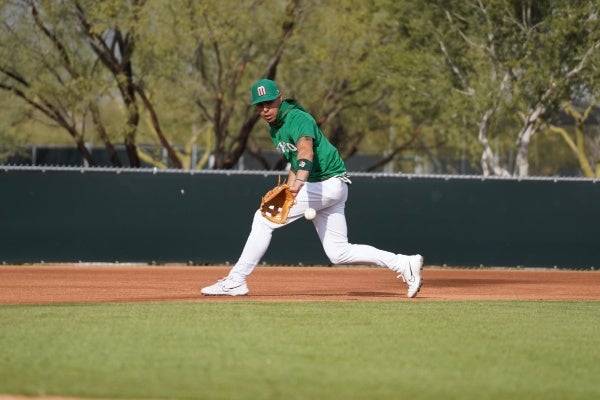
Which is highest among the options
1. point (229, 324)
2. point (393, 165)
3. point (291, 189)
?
point (291, 189)

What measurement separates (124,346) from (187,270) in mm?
11503

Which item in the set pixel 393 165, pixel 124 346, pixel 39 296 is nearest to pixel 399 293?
pixel 39 296

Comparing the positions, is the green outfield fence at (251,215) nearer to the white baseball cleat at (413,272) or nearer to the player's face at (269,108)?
the white baseball cleat at (413,272)

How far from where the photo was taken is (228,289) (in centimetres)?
1216

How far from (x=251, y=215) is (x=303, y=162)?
9675mm

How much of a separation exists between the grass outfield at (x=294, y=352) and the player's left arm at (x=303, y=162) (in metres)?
1.14

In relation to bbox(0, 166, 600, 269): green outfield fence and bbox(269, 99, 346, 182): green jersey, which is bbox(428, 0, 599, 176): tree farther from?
bbox(269, 99, 346, 182): green jersey

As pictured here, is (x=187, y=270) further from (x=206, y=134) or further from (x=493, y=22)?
(x=206, y=134)

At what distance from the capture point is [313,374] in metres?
7.26

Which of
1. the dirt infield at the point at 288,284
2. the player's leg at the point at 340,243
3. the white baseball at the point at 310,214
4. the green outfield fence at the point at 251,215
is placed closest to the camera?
the white baseball at the point at 310,214

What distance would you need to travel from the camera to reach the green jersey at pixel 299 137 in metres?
11.2

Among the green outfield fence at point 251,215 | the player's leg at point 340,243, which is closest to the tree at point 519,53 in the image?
the green outfield fence at point 251,215

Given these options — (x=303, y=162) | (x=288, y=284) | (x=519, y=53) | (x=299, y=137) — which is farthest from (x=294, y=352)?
(x=519, y=53)

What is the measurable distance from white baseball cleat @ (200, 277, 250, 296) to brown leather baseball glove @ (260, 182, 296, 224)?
906mm
